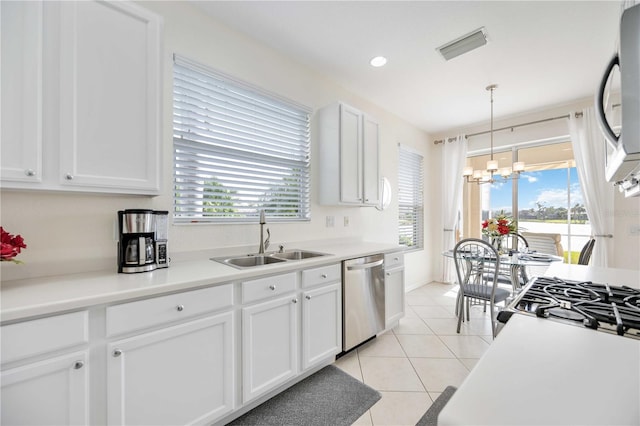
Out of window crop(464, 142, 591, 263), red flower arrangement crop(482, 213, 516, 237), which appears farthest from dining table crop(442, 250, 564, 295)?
window crop(464, 142, 591, 263)

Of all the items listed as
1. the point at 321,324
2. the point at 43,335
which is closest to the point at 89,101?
the point at 43,335

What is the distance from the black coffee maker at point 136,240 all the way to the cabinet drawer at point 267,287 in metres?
0.58

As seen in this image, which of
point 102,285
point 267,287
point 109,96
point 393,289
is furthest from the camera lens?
point 393,289

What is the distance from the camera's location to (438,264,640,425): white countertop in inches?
17.4

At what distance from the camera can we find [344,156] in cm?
280

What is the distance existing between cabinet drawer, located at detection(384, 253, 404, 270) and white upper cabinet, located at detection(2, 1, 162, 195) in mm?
2079

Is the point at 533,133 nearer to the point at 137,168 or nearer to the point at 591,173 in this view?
the point at 591,173

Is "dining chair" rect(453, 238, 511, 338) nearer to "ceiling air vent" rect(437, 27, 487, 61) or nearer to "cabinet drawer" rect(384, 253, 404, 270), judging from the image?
"cabinet drawer" rect(384, 253, 404, 270)

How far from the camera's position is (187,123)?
2.01 metres

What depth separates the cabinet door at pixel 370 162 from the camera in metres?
3.06

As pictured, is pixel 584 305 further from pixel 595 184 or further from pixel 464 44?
pixel 595 184

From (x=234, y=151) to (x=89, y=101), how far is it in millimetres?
1014

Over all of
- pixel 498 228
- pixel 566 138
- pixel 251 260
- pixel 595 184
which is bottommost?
pixel 251 260

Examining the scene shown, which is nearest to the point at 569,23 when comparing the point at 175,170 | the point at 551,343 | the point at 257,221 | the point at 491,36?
the point at 491,36
